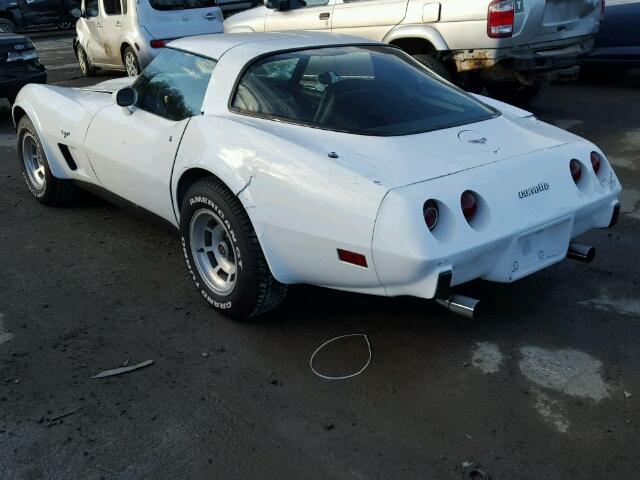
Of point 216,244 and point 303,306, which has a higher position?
point 216,244

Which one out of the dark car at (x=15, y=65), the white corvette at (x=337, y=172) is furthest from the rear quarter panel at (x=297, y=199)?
the dark car at (x=15, y=65)

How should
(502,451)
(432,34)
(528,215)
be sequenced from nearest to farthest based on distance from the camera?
1. (502,451)
2. (528,215)
3. (432,34)

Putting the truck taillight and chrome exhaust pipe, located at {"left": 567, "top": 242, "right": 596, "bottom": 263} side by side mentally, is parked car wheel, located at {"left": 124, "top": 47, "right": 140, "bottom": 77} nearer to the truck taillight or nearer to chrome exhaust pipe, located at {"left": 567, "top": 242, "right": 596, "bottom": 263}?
the truck taillight

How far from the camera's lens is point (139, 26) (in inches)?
443

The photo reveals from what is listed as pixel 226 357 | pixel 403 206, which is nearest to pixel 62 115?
pixel 226 357

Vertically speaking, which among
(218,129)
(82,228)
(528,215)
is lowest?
(82,228)

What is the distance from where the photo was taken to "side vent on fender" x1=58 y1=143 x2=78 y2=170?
17.3 ft

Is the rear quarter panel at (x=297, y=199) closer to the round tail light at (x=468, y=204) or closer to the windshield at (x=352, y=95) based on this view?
the windshield at (x=352, y=95)

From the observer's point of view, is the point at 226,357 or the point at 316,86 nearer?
the point at 226,357

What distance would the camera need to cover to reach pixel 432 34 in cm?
793

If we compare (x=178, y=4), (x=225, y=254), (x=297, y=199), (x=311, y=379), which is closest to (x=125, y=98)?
(x=225, y=254)

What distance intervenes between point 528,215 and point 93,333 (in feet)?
7.56

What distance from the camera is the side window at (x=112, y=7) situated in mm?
11721

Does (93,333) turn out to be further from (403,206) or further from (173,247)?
(403,206)
